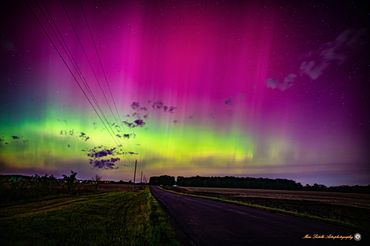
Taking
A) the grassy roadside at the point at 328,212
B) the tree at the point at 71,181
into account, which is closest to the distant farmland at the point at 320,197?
the grassy roadside at the point at 328,212

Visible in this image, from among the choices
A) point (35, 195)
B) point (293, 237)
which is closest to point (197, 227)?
point (293, 237)

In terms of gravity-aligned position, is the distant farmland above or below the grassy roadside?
above

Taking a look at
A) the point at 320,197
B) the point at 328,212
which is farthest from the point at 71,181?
the point at 320,197

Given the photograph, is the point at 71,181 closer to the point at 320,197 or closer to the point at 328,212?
the point at 328,212

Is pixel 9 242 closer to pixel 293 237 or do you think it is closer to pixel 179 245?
pixel 179 245

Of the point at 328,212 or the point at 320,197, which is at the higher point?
the point at 320,197

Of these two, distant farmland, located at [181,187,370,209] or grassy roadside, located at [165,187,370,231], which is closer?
grassy roadside, located at [165,187,370,231]

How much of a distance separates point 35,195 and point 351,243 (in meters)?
50.6

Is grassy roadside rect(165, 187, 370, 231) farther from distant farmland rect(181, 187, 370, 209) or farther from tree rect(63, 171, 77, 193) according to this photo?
tree rect(63, 171, 77, 193)

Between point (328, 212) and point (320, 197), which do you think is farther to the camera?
point (320, 197)

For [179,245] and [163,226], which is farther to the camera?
Result: [163,226]

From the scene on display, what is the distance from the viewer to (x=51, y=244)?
34.6 feet

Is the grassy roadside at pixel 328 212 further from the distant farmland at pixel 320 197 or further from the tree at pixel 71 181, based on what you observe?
the tree at pixel 71 181

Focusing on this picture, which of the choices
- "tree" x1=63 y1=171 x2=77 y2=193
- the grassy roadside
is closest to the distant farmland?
the grassy roadside
